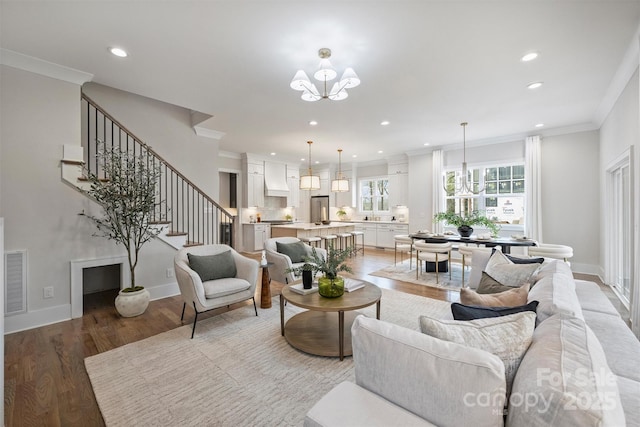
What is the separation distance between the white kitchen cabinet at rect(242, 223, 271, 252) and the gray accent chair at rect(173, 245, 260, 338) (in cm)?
436

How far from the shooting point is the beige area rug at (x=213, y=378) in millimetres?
1810

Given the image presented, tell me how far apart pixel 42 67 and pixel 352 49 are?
11.5ft

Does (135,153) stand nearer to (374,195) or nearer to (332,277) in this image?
(332,277)

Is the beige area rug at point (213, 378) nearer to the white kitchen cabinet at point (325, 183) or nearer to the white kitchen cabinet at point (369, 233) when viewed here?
the white kitchen cabinet at point (369, 233)

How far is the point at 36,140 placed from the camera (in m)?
3.12

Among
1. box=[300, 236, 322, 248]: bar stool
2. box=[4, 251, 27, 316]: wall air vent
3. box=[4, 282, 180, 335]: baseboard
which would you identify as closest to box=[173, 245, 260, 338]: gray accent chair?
box=[4, 282, 180, 335]: baseboard

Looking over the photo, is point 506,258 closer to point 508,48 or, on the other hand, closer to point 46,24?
point 508,48

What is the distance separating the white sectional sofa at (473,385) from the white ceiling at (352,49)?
2.45m

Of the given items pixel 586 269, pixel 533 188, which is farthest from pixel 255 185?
pixel 586 269

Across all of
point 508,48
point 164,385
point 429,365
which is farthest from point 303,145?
point 429,365

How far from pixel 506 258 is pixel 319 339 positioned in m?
2.03

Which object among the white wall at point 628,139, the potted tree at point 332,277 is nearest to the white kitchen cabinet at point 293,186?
the potted tree at point 332,277

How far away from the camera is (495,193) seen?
6695mm

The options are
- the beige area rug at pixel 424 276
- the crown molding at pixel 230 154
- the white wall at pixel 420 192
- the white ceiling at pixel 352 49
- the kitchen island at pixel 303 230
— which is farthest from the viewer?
the crown molding at pixel 230 154
